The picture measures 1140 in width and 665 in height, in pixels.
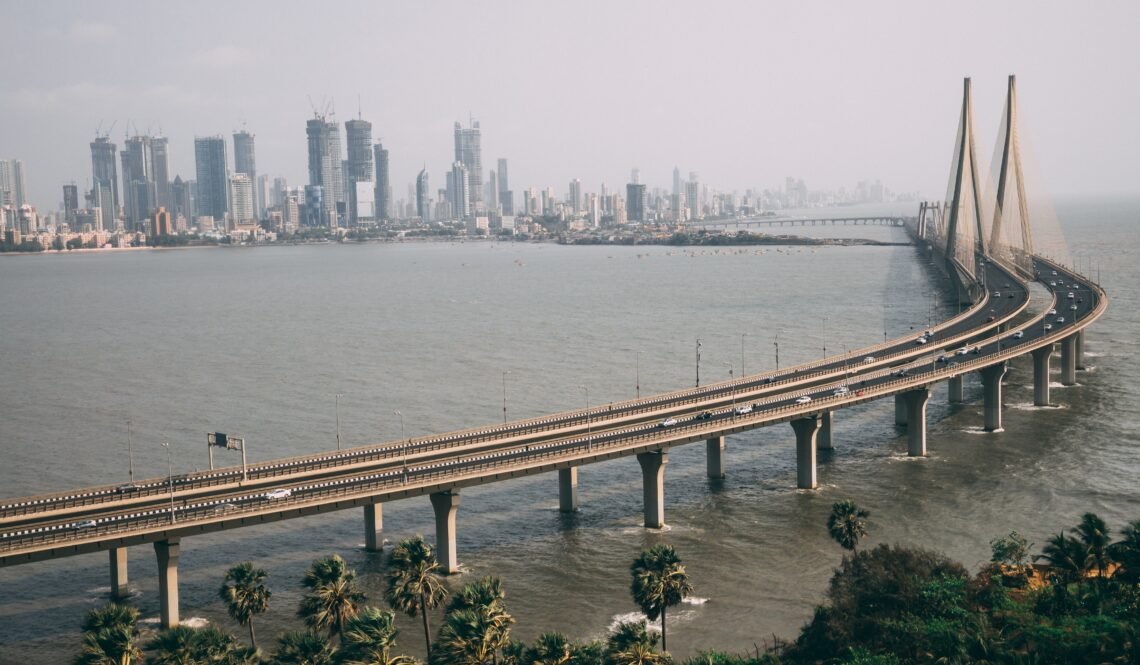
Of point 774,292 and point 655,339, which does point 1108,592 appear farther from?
point 774,292

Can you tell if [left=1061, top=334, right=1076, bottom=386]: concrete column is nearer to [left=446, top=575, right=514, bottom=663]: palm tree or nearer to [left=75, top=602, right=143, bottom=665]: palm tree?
[left=446, top=575, right=514, bottom=663]: palm tree

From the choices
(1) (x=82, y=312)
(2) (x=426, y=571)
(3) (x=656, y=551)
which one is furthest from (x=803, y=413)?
(1) (x=82, y=312)

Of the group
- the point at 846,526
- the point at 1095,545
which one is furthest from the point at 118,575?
the point at 1095,545

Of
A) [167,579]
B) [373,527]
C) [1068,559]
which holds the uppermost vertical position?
[1068,559]

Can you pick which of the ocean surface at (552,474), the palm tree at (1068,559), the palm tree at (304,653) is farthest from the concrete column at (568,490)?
the palm tree at (304,653)

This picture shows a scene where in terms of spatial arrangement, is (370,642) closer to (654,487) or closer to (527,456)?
(527,456)
